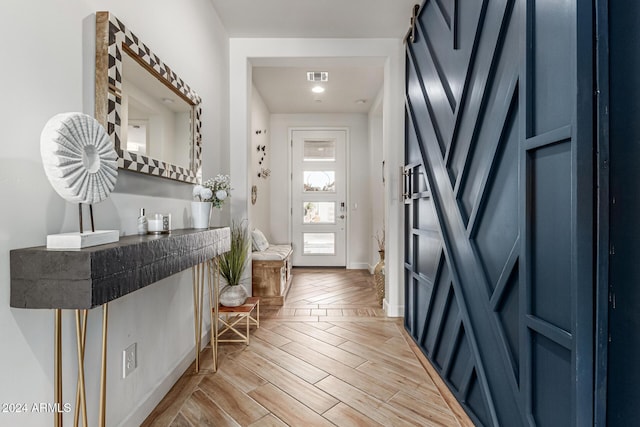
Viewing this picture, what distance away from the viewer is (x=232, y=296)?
2607 millimetres

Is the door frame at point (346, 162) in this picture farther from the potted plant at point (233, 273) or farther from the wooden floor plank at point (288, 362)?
the wooden floor plank at point (288, 362)

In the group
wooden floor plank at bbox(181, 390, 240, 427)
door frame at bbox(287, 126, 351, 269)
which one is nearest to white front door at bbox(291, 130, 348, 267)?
door frame at bbox(287, 126, 351, 269)

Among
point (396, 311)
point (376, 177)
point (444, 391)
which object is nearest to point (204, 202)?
point (444, 391)

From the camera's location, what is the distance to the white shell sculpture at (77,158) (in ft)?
2.98

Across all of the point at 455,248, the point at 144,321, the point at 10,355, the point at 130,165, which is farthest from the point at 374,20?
the point at 10,355

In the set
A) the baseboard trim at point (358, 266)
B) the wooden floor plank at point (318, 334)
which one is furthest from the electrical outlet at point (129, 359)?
the baseboard trim at point (358, 266)

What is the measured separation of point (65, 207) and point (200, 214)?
0.92 metres

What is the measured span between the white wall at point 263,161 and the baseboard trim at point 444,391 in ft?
8.15

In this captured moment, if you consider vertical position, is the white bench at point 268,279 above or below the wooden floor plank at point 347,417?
above

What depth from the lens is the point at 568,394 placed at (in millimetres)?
997

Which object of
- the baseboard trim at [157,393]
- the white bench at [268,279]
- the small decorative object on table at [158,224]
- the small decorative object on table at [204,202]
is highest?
the small decorative object on table at [204,202]

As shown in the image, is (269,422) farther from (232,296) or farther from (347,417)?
(232,296)

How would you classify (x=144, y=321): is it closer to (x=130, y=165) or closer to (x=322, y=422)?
(x=130, y=165)

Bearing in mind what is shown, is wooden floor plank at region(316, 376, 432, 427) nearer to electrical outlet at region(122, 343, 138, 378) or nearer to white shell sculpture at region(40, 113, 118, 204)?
electrical outlet at region(122, 343, 138, 378)
